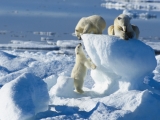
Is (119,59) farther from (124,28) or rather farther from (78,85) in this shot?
(78,85)

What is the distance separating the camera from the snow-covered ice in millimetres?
4867

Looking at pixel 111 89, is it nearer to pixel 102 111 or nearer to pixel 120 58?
pixel 120 58

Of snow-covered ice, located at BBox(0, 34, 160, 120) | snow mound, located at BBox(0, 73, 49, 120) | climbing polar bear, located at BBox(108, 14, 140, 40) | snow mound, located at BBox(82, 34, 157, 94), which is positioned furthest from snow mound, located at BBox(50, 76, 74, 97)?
climbing polar bear, located at BBox(108, 14, 140, 40)

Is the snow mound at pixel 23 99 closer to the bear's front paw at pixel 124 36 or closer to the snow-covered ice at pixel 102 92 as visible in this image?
the snow-covered ice at pixel 102 92

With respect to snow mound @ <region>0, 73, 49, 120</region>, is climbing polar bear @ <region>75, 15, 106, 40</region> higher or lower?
higher

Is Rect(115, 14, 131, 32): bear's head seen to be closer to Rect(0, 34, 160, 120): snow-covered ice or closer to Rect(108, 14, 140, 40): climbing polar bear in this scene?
Rect(108, 14, 140, 40): climbing polar bear

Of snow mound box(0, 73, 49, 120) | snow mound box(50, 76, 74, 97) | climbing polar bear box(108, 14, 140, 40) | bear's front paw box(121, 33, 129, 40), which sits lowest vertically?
snow mound box(50, 76, 74, 97)

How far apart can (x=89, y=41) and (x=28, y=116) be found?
1.30m

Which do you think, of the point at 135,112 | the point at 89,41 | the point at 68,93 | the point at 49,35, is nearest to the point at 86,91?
the point at 68,93

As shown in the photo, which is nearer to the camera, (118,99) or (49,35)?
(118,99)

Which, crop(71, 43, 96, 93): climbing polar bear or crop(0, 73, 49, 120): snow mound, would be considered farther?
crop(71, 43, 96, 93): climbing polar bear

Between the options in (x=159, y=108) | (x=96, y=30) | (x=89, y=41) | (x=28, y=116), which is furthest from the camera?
(x=96, y=30)

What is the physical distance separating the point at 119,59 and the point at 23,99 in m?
1.28

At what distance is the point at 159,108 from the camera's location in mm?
5102
